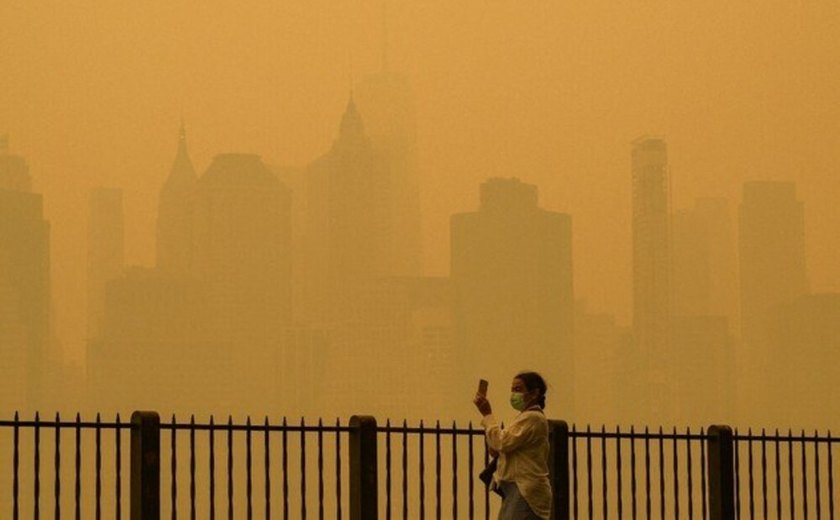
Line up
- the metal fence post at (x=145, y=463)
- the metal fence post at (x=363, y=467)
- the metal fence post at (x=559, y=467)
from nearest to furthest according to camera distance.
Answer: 1. the metal fence post at (x=145, y=463)
2. the metal fence post at (x=363, y=467)
3. the metal fence post at (x=559, y=467)

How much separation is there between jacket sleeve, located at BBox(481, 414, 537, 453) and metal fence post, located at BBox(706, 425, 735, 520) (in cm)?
524

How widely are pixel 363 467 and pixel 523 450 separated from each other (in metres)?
3.36

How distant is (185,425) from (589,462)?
12.6 feet

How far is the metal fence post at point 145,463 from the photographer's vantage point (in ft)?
45.1

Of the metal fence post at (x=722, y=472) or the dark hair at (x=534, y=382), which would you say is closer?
the dark hair at (x=534, y=382)

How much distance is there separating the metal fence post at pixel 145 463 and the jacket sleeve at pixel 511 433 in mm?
3833

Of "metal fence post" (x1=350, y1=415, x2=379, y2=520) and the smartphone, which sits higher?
the smartphone

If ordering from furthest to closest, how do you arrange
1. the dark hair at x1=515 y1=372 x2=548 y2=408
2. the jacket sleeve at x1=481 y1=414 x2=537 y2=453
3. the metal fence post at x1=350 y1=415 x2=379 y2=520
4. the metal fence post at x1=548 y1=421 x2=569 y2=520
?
1. the metal fence post at x1=548 y1=421 x2=569 y2=520
2. the metal fence post at x1=350 y1=415 x2=379 y2=520
3. the jacket sleeve at x1=481 y1=414 x2=537 y2=453
4. the dark hair at x1=515 y1=372 x2=548 y2=408

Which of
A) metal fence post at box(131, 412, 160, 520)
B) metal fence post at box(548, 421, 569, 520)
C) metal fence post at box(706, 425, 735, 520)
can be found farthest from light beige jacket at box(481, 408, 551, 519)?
metal fence post at box(706, 425, 735, 520)

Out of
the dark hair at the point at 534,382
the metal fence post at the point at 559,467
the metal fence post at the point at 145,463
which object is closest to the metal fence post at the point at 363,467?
the metal fence post at the point at 559,467

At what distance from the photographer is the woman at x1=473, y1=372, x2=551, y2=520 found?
1090 centimetres

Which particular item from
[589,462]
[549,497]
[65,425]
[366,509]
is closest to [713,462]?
[589,462]

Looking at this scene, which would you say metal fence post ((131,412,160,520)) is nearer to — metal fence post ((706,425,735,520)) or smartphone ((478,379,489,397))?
smartphone ((478,379,489,397))

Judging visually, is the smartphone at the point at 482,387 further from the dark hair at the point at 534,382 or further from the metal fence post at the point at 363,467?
→ the metal fence post at the point at 363,467
